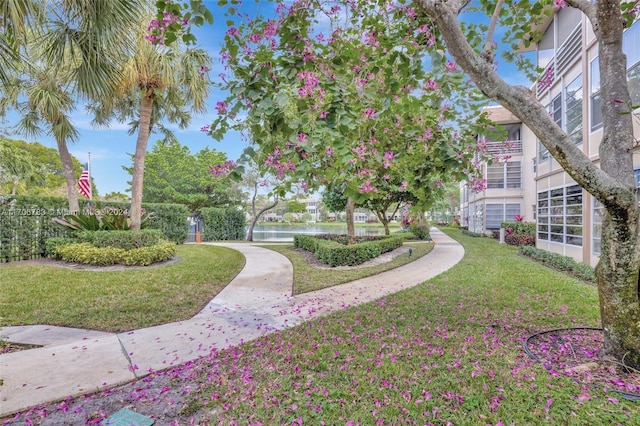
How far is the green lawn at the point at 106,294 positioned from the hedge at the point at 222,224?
389 inches

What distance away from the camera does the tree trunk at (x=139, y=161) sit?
347 inches

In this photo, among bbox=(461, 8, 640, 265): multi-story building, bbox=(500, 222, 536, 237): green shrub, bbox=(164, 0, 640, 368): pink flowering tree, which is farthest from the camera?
bbox=(500, 222, 536, 237): green shrub

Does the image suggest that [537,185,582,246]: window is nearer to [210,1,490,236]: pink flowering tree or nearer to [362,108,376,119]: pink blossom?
[210,1,490,236]: pink flowering tree

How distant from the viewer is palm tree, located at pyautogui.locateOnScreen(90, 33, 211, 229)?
8.30 meters

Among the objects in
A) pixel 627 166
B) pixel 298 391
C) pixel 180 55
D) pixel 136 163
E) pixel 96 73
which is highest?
pixel 180 55

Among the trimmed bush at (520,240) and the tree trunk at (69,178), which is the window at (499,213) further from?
the tree trunk at (69,178)

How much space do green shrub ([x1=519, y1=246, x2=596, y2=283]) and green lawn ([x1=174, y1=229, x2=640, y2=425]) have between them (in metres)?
2.88

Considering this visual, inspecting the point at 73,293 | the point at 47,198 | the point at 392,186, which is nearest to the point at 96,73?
the point at 73,293

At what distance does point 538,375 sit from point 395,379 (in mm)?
1225

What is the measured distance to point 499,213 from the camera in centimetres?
1895

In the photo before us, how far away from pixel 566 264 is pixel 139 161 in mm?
12172

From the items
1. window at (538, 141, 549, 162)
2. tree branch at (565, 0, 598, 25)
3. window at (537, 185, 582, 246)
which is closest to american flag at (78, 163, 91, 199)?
tree branch at (565, 0, 598, 25)

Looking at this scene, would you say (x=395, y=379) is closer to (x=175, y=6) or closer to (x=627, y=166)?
(x=627, y=166)

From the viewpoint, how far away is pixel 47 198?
8.56 m
